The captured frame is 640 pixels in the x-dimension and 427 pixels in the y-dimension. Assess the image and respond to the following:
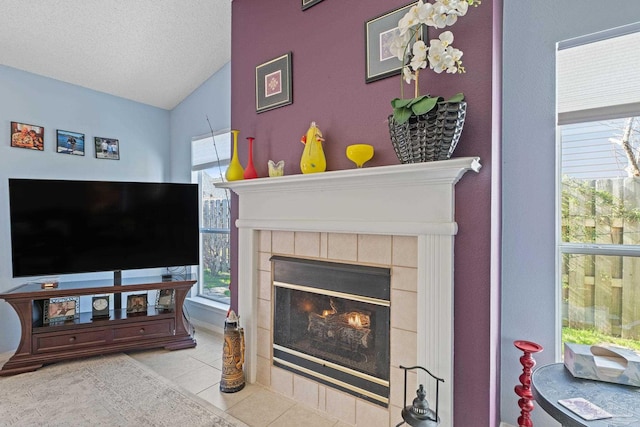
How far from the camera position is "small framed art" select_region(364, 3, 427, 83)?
1692 millimetres

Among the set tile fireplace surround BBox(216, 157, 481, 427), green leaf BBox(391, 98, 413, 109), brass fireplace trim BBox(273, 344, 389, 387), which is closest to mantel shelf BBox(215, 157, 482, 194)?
tile fireplace surround BBox(216, 157, 481, 427)

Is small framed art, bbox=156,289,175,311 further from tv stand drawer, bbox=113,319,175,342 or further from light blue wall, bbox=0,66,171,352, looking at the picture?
light blue wall, bbox=0,66,171,352

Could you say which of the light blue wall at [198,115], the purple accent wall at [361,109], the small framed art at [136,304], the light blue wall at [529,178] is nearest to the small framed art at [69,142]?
the light blue wall at [198,115]

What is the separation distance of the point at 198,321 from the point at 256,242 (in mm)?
1766

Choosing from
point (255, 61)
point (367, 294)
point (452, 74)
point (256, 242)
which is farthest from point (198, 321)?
point (452, 74)

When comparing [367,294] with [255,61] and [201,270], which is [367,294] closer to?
[255,61]

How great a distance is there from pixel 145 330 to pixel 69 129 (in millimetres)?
2074

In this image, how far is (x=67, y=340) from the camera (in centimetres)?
259

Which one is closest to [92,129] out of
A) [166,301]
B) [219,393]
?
[166,301]

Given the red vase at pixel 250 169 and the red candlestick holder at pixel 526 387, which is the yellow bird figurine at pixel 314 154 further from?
the red candlestick holder at pixel 526 387

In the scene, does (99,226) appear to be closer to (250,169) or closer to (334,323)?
(250,169)

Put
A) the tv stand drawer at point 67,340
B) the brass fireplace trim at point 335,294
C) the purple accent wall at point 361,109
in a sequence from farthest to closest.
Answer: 1. the tv stand drawer at point 67,340
2. the brass fireplace trim at point 335,294
3. the purple accent wall at point 361,109

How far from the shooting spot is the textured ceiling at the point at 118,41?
2.39 m

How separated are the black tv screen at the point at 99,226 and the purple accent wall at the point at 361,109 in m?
0.82
